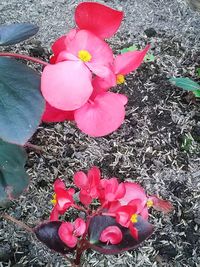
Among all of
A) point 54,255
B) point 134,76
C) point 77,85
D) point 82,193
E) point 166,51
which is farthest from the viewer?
point 166,51

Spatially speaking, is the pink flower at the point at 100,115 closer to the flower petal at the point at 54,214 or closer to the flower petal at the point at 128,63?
the flower petal at the point at 128,63

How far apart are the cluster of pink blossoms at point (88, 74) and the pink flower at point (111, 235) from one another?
1.06 feet

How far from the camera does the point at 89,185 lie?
1028 millimetres

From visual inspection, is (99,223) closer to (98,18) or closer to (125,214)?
(125,214)

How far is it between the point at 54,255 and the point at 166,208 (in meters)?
0.36

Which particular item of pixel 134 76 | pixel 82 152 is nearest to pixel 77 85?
pixel 82 152

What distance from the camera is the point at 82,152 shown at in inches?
58.6

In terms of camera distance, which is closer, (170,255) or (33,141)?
(170,255)

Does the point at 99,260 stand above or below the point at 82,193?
below

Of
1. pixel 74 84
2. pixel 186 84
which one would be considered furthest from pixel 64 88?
pixel 186 84

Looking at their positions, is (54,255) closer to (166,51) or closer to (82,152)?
(82,152)

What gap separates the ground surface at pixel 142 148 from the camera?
1274mm

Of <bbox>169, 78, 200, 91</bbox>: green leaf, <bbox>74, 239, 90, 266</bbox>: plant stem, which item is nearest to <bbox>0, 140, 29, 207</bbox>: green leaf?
<bbox>74, 239, 90, 266</bbox>: plant stem

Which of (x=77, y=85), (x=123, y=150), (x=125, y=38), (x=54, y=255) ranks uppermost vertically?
(x=77, y=85)
